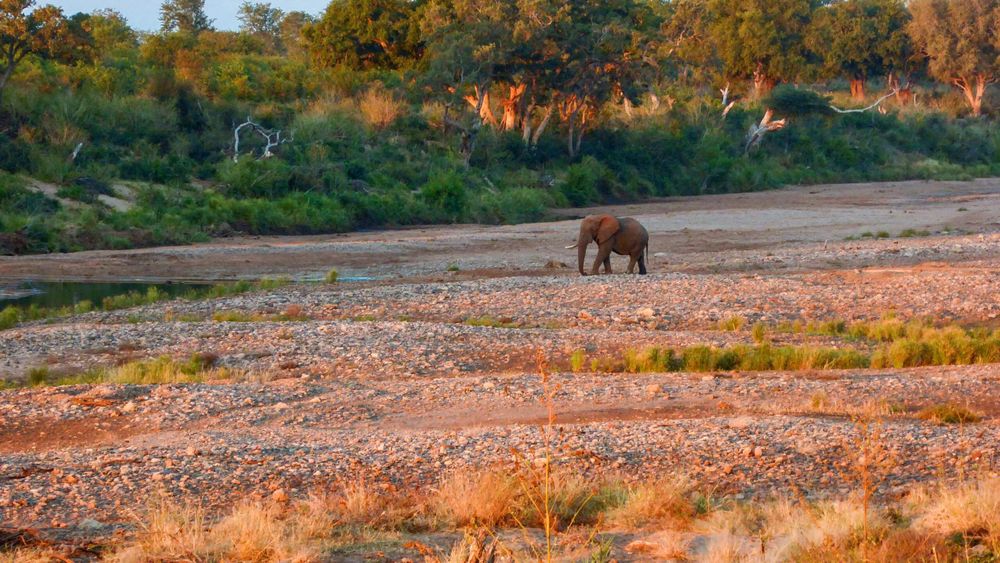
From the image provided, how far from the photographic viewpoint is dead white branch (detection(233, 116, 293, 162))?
39.7m

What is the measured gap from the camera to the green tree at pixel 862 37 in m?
73.8

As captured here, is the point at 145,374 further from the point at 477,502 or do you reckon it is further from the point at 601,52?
the point at 601,52

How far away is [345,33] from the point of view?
173 feet

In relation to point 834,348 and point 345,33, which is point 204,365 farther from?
point 345,33

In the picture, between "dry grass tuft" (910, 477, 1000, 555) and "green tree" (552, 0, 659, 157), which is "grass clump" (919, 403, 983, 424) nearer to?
"dry grass tuft" (910, 477, 1000, 555)

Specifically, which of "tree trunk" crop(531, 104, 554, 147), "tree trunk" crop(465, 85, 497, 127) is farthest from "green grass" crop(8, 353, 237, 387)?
"tree trunk" crop(531, 104, 554, 147)

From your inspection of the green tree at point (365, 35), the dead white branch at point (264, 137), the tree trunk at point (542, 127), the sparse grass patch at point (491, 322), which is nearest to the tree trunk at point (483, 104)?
the tree trunk at point (542, 127)

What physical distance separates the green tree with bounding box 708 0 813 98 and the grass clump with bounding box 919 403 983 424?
57310 mm

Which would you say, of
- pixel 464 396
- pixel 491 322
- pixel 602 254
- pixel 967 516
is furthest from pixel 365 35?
pixel 967 516

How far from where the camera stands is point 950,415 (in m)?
11.1

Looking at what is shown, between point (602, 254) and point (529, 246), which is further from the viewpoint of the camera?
point (529, 246)

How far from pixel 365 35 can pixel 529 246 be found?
2356cm

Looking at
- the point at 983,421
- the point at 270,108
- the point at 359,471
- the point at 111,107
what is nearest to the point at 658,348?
the point at 983,421

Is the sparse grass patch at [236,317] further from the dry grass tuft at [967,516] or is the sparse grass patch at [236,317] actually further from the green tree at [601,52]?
the green tree at [601,52]
